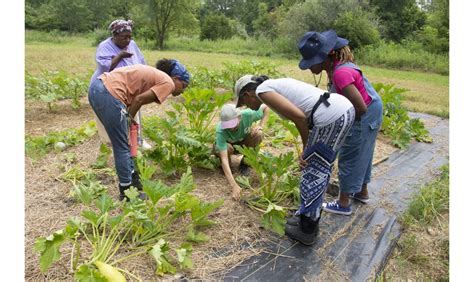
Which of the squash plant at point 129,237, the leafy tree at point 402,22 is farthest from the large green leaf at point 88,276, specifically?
the leafy tree at point 402,22

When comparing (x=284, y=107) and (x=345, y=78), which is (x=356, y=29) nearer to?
(x=345, y=78)

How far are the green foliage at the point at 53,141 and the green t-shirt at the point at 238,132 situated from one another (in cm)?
205

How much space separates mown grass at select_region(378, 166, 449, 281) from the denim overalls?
1.83 feet

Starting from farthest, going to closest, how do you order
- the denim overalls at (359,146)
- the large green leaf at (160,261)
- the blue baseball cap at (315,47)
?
the denim overalls at (359,146), the blue baseball cap at (315,47), the large green leaf at (160,261)

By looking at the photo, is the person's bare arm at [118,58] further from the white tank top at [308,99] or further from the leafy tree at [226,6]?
the leafy tree at [226,6]

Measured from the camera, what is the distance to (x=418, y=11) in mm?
26031

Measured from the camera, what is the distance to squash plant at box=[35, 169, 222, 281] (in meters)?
2.07

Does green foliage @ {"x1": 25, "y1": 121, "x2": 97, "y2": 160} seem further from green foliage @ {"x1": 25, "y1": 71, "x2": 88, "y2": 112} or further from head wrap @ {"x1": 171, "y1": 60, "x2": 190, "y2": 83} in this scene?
head wrap @ {"x1": 171, "y1": 60, "x2": 190, "y2": 83}

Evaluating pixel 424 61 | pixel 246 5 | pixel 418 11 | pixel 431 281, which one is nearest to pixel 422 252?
pixel 431 281

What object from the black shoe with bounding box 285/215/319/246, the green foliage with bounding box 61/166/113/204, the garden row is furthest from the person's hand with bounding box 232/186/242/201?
the green foliage with bounding box 61/166/113/204

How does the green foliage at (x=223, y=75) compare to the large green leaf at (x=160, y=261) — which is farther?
the green foliage at (x=223, y=75)

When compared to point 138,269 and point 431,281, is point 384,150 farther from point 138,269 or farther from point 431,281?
point 138,269

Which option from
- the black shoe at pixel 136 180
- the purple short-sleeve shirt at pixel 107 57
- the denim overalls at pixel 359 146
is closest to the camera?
the denim overalls at pixel 359 146

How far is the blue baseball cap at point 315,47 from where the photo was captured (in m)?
2.55
